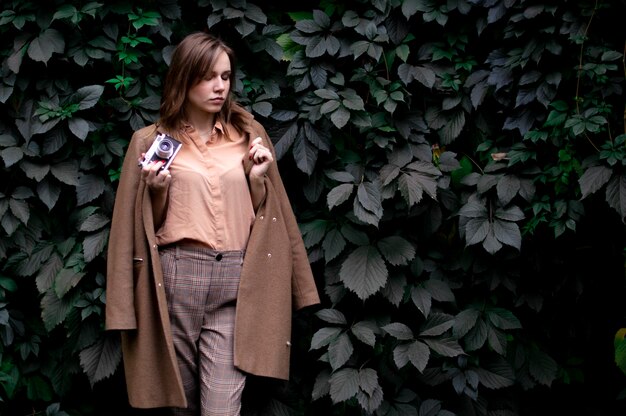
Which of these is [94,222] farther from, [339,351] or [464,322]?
[464,322]

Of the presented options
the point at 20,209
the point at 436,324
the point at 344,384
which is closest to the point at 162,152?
the point at 20,209

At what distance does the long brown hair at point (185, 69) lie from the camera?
2760 millimetres

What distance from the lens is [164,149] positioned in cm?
267

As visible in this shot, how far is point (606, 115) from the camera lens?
127 inches

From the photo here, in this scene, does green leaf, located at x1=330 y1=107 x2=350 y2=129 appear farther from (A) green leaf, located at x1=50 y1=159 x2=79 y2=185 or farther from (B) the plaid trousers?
(A) green leaf, located at x1=50 y1=159 x2=79 y2=185

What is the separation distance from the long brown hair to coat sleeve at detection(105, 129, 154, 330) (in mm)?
125

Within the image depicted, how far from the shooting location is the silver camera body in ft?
8.76

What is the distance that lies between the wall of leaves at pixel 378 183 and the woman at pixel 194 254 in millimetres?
424

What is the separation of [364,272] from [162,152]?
0.99m

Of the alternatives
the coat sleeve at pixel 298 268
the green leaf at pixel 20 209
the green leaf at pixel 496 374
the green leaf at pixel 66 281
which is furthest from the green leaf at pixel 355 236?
the green leaf at pixel 20 209

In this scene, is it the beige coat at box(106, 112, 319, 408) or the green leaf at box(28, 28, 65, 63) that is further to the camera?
the green leaf at box(28, 28, 65, 63)

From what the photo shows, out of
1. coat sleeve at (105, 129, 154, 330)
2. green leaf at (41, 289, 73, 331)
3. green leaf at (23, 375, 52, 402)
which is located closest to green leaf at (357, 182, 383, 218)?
coat sleeve at (105, 129, 154, 330)

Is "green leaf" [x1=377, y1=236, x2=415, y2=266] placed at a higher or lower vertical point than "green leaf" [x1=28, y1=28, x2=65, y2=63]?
lower

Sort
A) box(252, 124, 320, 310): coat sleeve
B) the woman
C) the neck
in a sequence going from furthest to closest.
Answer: box(252, 124, 320, 310): coat sleeve < the neck < the woman
